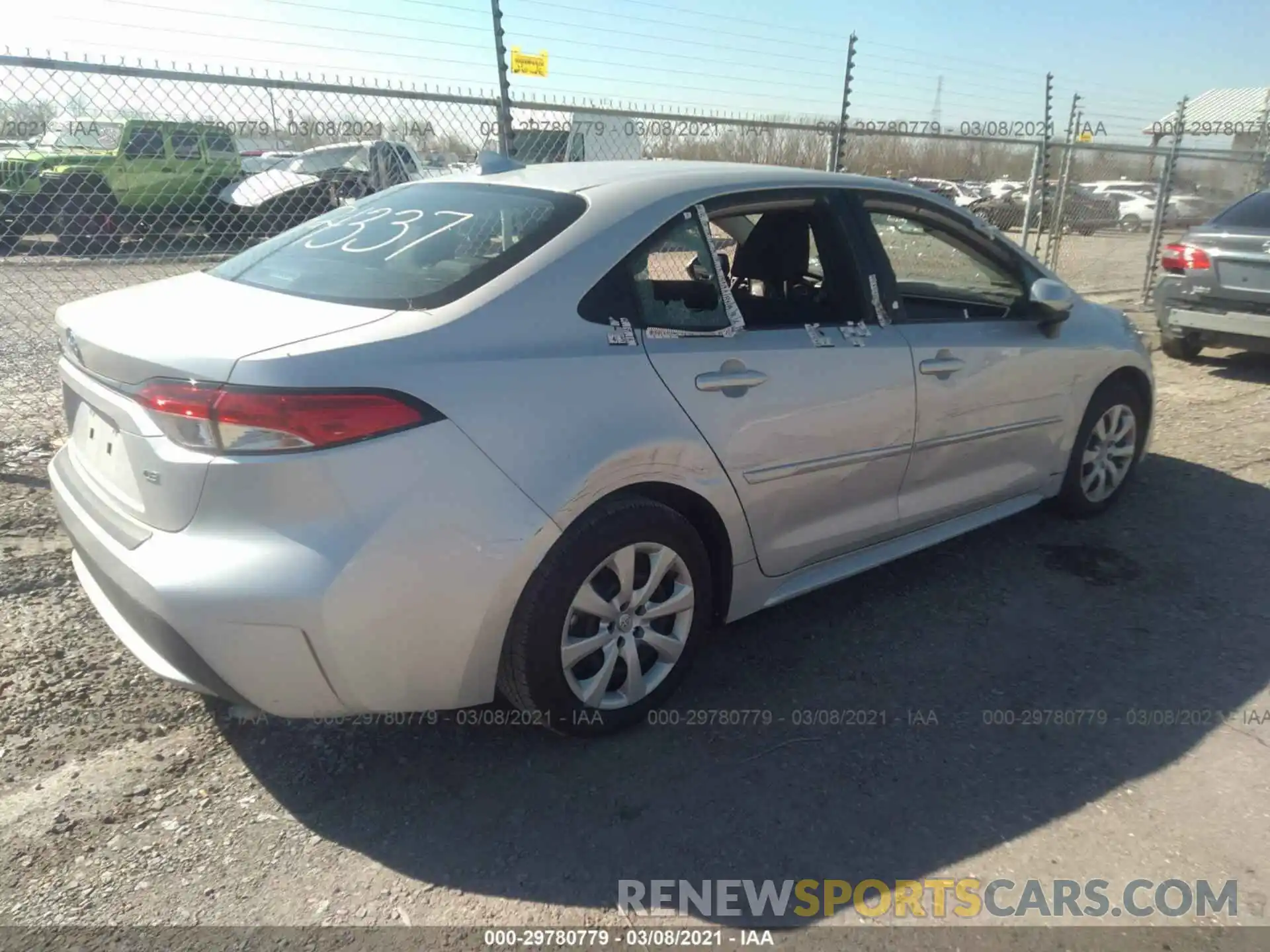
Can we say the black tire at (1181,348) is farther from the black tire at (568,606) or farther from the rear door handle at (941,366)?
the black tire at (568,606)

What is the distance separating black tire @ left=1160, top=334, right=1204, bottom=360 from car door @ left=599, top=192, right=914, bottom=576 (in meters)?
5.95

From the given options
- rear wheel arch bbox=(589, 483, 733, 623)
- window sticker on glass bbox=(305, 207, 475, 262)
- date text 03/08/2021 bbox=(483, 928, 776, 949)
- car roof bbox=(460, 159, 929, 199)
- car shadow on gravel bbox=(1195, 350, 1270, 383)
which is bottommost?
car shadow on gravel bbox=(1195, 350, 1270, 383)

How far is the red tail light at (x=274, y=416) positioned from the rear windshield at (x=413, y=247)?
0.39 metres

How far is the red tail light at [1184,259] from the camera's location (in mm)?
7520

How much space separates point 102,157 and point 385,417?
8.80 metres

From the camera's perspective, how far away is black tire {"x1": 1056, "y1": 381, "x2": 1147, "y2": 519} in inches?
174

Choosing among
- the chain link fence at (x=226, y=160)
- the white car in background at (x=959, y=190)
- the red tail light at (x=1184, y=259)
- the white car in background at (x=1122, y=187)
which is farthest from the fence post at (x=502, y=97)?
the white car in background at (x=1122, y=187)

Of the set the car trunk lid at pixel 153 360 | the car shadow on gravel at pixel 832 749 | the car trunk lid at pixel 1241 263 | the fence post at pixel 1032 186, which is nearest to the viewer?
the car trunk lid at pixel 153 360

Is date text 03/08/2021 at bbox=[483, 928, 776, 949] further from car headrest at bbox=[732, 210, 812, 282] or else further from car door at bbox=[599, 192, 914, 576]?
car headrest at bbox=[732, 210, 812, 282]

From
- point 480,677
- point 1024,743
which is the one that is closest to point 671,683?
point 480,677

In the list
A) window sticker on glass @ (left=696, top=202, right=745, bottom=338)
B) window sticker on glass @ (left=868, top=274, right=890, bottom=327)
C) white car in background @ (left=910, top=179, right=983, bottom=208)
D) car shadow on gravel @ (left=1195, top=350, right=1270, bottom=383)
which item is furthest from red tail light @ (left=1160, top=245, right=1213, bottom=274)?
white car in background @ (left=910, top=179, right=983, bottom=208)

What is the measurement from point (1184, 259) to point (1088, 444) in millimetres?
4216

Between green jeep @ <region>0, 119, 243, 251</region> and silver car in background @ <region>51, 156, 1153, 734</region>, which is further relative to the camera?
green jeep @ <region>0, 119, 243, 251</region>

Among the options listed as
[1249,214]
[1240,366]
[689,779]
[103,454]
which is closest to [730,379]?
[689,779]
